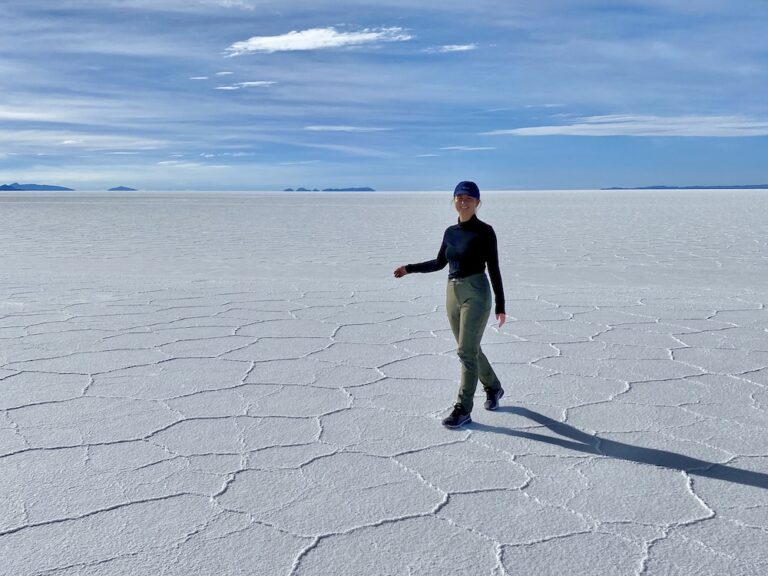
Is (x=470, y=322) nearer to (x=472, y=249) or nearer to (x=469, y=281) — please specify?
(x=469, y=281)

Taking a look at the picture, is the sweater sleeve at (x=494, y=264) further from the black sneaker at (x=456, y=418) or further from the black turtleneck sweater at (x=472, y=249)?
the black sneaker at (x=456, y=418)

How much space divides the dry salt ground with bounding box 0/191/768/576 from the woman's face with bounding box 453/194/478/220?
74 centimetres

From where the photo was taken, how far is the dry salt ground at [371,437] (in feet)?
6.16

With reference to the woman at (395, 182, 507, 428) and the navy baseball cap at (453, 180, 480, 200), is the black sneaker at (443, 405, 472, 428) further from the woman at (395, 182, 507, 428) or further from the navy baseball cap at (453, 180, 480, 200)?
the navy baseball cap at (453, 180, 480, 200)

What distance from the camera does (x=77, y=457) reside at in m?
2.43

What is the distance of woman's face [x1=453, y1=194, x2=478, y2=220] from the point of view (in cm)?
266

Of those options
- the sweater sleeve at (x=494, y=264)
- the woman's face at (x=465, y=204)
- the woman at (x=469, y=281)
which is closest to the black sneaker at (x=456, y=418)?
the woman at (x=469, y=281)

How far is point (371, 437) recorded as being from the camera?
2.64 metres

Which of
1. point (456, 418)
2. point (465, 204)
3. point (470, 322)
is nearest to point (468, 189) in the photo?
point (465, 204)

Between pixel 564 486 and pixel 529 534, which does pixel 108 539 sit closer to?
pixel 529 534

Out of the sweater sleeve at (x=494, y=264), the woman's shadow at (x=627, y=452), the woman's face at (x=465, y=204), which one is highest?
the woman's face at (x=465, y=204)

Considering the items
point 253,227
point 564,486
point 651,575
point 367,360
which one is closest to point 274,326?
point 367,360

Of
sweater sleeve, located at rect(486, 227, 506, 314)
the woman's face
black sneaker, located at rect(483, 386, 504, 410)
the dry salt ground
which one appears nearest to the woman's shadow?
the dry salt ground

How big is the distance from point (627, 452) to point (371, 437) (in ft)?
2.69
